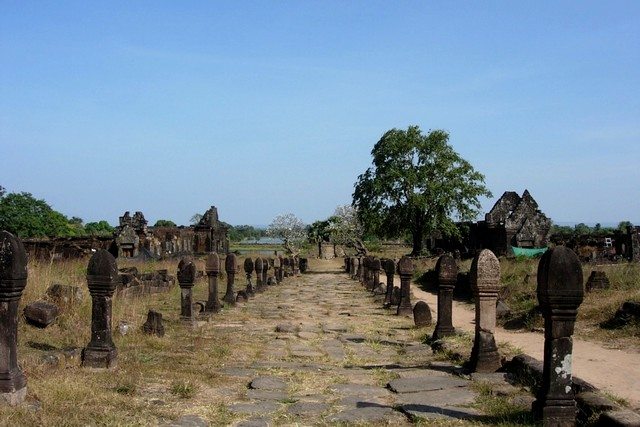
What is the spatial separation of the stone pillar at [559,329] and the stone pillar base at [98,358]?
5.04 meters

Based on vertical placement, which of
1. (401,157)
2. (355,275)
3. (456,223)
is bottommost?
(355,275)

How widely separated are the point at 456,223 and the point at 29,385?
42461 millimetres

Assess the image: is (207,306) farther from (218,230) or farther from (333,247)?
(333,247)

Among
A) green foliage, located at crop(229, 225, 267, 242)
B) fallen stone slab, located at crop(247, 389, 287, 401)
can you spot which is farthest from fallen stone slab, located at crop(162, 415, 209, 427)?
green foliage, located at crop(229, 225, 267, 242)

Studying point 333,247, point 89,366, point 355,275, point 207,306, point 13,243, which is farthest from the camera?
point 333,247

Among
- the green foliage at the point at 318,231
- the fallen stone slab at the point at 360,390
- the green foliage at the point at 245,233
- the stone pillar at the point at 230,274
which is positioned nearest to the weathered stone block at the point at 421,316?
the fallen stone slab at the point at 360,390

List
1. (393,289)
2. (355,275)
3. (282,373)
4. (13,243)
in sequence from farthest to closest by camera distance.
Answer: (355,275)
(393,289)
(282,373)
(13,243)

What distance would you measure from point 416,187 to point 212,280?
3230 centimetres

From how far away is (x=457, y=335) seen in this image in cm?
1120

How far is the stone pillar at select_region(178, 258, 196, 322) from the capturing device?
12.5 metres

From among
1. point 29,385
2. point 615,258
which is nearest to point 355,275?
point 615,258

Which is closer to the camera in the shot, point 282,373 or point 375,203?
point 282,373

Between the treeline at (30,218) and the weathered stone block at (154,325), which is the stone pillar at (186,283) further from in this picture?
the treeline at (30,218)

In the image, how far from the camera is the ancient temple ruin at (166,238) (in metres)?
30.6
